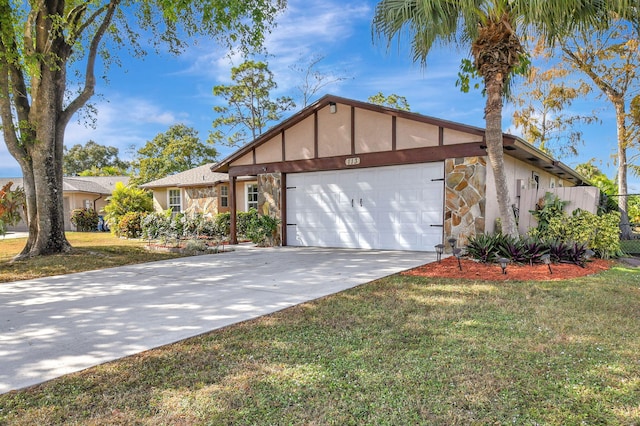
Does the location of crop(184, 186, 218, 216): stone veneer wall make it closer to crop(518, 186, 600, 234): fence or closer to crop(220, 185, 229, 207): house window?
crop(220, 185, 229, 207): house window

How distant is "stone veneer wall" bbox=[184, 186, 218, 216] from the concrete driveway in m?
9.12

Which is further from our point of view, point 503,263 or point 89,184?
point 89,184

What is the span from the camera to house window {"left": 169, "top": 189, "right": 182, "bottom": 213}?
1933 cm

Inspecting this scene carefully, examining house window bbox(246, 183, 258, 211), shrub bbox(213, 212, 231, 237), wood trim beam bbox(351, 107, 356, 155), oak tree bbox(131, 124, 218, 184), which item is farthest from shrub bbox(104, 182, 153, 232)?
wood trim beam bbox(351, 107, 356, 155)

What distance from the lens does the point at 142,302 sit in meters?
4.83

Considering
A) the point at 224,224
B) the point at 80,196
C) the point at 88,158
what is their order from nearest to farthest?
the point at 224,224 → the point at 80,196 → the point at 88,158

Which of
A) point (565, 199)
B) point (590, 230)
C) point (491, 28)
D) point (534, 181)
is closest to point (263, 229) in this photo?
point (491, 28)

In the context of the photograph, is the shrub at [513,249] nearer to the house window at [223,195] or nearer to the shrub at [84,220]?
the house window at [223,195]

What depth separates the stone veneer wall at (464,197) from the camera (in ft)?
27.9

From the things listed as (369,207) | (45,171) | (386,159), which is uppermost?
(386,159)

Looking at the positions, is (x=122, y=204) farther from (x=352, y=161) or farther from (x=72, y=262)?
(x=352, y=161)

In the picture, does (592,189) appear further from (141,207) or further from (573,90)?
(141,207)

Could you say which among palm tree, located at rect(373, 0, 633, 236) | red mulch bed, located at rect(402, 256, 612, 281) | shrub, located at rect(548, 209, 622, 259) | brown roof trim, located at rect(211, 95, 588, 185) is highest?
palm tree, located at rect(373, 0, 633, 236)

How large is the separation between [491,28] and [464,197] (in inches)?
140
